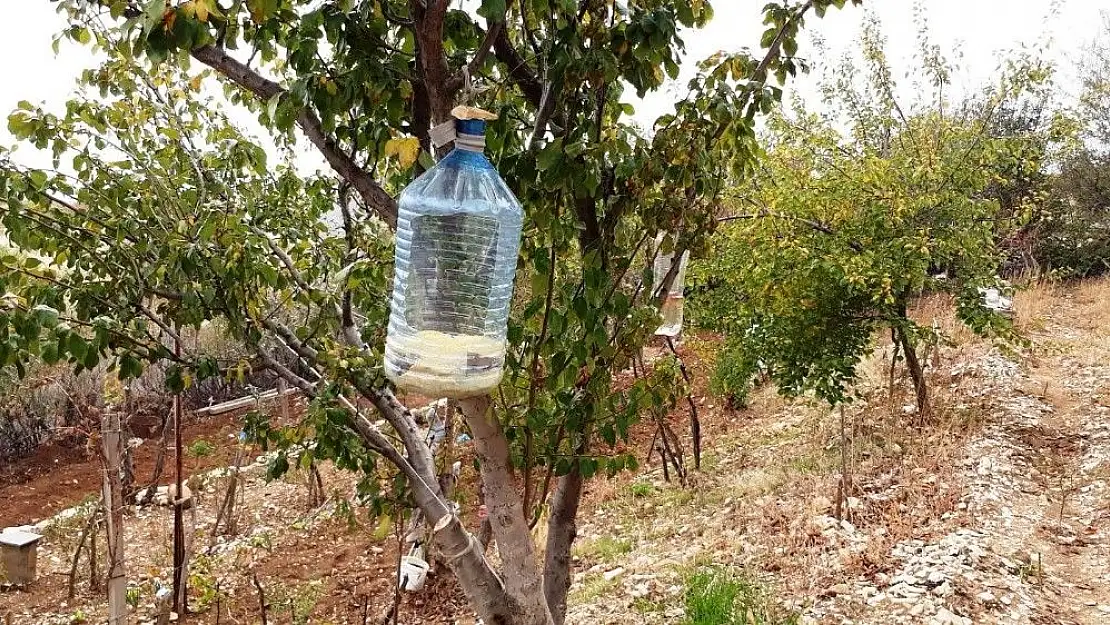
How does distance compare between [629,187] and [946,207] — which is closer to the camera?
[629,187]

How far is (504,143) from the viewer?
5.62 feet

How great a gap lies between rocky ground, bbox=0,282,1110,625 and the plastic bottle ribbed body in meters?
1.24

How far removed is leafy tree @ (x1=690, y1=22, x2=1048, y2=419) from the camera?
5.97m

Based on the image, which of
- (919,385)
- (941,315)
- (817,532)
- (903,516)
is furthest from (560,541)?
(941,315)

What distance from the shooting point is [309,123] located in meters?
1.71

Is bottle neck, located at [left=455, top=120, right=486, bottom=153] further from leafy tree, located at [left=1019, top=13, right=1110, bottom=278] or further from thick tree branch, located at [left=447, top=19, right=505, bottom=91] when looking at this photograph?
leafy tree, located at [left=1019, top=13, right=1110, bottom=278]

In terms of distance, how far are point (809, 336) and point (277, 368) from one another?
5.35 metres

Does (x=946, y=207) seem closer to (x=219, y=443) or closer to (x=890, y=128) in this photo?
(x=890, y=128)

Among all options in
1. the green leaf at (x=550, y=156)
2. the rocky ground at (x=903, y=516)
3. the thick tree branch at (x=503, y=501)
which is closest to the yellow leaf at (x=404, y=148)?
the green leaf at (x=550, y=156)

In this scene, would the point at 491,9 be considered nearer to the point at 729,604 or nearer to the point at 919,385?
the point at 729,604

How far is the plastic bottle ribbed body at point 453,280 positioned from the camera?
58.6 inches

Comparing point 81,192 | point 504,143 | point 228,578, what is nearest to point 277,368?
point 81,192

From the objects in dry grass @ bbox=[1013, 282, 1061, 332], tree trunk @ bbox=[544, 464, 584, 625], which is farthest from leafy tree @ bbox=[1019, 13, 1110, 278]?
tree trunk @ bbox=[544, 464, 584, 625]

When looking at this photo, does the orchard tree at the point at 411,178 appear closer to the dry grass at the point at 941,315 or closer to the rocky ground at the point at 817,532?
the rocky ground at the point at 817,532
